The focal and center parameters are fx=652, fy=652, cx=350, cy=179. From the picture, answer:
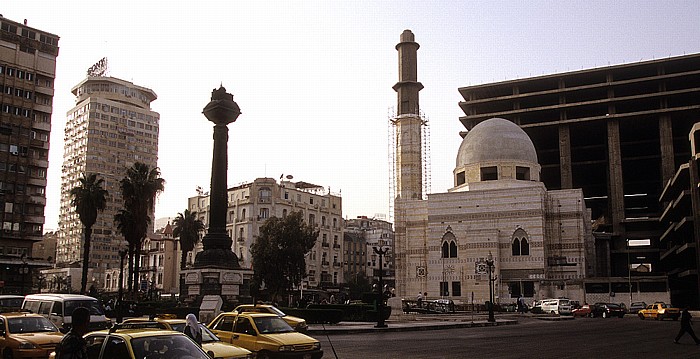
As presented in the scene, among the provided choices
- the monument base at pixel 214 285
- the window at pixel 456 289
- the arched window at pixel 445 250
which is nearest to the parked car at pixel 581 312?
the window at pixel 456 289

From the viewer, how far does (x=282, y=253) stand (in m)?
61.3

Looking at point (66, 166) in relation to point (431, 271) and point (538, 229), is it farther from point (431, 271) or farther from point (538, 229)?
point (538, 229)

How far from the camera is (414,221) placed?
78.1 meters

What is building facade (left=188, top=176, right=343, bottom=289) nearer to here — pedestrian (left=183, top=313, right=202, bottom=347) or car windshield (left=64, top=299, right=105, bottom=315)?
car windshield (left=64, top=299, right=105, bottom=315)

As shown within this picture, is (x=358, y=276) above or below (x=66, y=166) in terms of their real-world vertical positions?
below

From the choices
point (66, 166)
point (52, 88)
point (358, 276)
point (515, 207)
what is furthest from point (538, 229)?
point (66, 166)

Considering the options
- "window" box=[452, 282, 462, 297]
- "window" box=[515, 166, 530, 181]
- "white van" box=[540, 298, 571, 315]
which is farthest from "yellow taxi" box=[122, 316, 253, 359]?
"window" box=[515, 166, 530, 181]

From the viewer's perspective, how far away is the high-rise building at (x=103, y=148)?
118m

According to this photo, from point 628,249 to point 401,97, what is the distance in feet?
127

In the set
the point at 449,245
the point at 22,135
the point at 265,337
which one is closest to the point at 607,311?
the point at 449,245

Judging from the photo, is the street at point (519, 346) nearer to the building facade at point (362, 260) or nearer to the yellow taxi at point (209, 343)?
the yellow taxi at point (209, 343)

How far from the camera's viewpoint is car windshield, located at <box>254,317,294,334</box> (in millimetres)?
16406

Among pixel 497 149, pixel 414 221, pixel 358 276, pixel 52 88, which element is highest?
pixel 52 88

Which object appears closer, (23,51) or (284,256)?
(284,256)
